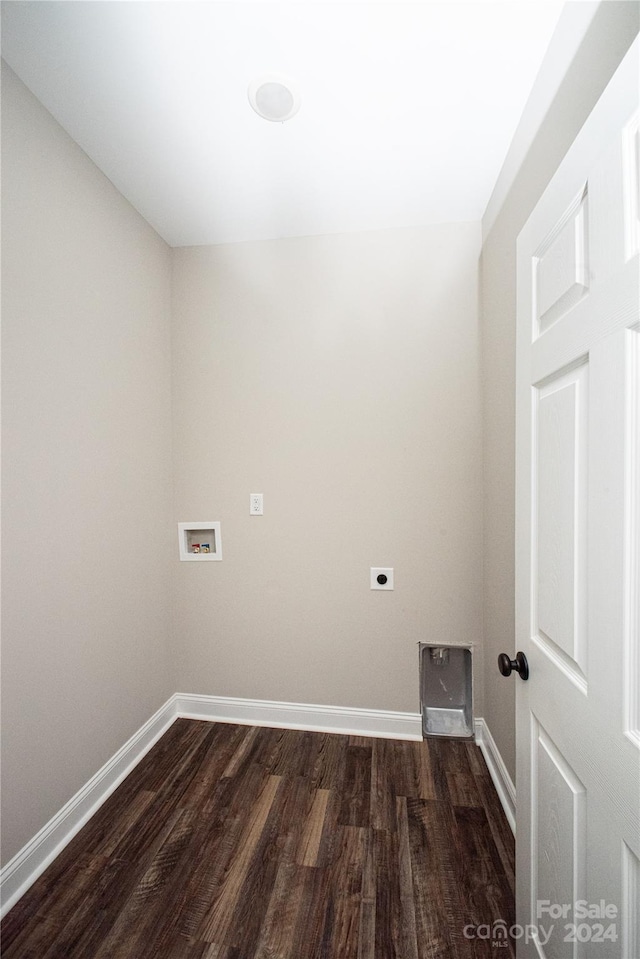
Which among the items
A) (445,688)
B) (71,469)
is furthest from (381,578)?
(71,469)

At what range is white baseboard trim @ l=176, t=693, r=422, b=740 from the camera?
79.8 inches

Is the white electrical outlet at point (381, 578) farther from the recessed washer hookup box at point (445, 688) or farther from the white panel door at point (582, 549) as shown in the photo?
the white panel door at point (582, 549)

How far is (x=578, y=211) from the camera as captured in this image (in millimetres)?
770

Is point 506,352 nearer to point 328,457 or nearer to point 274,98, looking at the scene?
point 328,457

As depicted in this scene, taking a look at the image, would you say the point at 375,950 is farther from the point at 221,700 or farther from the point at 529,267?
the point at 529,267

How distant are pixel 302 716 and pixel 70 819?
3.40 feet

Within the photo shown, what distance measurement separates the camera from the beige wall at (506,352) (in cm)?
102

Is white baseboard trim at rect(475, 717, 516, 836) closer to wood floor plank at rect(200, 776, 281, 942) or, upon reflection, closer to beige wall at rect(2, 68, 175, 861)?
wood floor plank at rect(200, 776, 281, 942)

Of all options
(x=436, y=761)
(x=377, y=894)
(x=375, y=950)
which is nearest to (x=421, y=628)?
(x=436, y=761)

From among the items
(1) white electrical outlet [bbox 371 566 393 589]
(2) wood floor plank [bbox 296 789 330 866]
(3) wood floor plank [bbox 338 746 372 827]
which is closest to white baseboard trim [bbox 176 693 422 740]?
(3) wood floor plank [bbox 338 746 372 827]

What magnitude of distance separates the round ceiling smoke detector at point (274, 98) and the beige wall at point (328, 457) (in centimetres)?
70

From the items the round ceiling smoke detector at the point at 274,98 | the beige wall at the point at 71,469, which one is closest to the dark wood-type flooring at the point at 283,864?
the beige wall at the point at 71,469

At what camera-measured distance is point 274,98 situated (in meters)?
1.34

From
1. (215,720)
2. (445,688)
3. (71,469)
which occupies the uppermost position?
(71,469)
